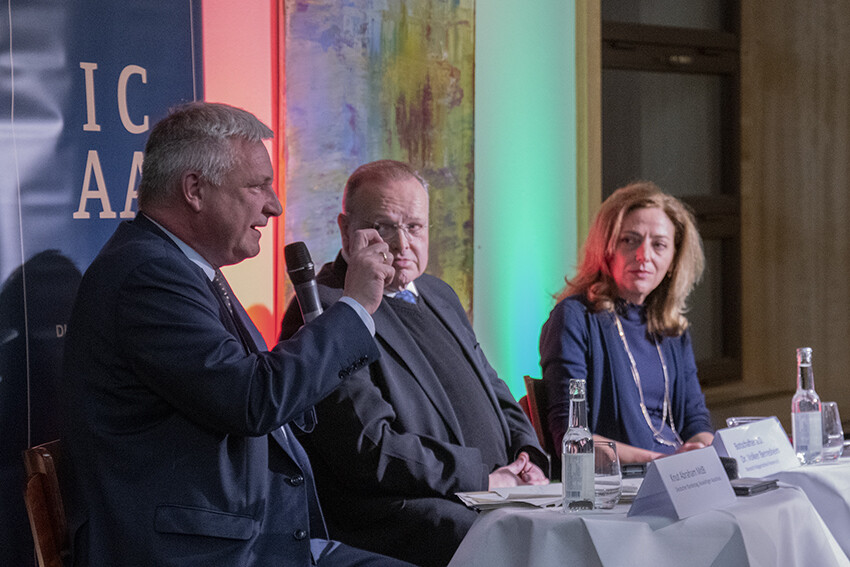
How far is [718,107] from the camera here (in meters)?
5.45

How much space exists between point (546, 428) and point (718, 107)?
9.64ft

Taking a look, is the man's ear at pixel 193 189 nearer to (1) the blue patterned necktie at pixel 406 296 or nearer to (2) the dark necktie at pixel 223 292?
(2) the dark necktie at pixel 223 292

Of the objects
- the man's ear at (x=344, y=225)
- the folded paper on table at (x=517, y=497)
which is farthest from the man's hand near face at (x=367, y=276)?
the man's ear at (x=344, y=225)

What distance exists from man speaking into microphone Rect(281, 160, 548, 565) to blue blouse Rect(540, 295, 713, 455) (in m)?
0.27

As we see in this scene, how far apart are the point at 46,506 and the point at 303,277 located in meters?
0.73

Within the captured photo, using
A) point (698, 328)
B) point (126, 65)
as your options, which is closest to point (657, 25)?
point (698, 328)

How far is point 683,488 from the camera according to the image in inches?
70.2

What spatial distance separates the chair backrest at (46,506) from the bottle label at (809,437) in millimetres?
1700

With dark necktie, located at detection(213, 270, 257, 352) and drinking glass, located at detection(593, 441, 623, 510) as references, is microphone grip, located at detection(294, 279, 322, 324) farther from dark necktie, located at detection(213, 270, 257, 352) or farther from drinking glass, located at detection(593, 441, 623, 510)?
drinking glass, located at detection(593, 441, 623, 510)

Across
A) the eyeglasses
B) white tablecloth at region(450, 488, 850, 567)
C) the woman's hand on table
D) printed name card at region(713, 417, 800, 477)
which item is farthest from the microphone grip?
printed name card at region(713, 417, 800, 477)

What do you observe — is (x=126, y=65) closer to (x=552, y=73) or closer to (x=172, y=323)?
(x=172, y=323)

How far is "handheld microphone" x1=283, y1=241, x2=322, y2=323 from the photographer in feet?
7.27

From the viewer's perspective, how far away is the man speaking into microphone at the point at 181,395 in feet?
6.08

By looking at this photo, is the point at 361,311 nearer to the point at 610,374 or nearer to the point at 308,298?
the point at 308,298
